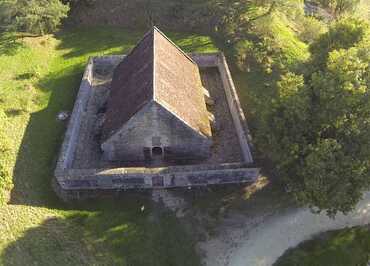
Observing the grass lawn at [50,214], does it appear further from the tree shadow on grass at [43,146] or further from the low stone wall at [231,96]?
the low stone wall at [231,96]

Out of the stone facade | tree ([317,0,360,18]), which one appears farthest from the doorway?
tree ([317,0,360,18])

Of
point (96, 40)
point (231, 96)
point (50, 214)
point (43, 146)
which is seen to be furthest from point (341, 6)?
point (50, 214)

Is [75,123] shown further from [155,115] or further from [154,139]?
[155,115]

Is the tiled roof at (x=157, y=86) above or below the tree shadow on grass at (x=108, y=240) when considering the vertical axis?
above

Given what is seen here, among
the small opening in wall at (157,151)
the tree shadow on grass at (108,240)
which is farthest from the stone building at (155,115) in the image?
the tree shadow on grass at (108,240)

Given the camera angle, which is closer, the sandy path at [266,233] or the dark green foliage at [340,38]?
the sandy path at [266,233]
